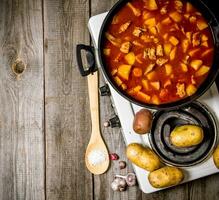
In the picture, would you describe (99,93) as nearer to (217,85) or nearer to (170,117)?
(170,117)

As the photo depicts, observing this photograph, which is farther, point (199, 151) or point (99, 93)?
point (99, 93)

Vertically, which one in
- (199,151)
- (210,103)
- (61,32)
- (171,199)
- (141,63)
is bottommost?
(171,199)

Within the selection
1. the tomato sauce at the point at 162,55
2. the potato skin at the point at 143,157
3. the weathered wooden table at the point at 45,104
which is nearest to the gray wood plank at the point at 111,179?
the weathered wooden table at the point at 45,104

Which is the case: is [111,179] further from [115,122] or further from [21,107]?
[21,107]

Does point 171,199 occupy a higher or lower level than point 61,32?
lower

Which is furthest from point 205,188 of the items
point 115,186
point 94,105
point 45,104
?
point 45,104

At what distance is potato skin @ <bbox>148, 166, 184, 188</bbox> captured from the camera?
1.19m

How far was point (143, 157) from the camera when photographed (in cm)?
119

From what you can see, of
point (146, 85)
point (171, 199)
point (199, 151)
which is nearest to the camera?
point (146, 85)

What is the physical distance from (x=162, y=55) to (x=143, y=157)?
0.98ft

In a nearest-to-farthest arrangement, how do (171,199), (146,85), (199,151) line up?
(146,85) → (199,151) → (171,199)

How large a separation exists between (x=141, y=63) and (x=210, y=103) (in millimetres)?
270

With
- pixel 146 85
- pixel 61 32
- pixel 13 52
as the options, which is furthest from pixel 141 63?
pixel 13 52

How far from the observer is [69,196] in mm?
1366
